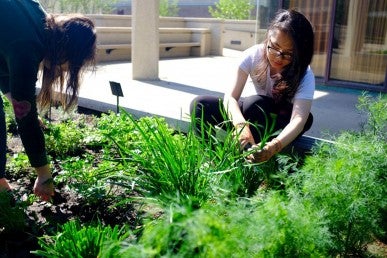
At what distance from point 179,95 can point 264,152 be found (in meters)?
4.29

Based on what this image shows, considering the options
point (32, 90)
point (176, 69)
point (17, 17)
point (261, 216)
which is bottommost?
point (176, 69)

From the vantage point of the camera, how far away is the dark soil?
6.07ft

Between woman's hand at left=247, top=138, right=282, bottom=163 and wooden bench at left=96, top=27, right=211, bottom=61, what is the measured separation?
9.48m

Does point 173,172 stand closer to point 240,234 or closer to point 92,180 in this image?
point 92,180

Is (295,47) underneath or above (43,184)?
above

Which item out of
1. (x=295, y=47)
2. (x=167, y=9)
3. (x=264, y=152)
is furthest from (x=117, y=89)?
(x=167, y=9)

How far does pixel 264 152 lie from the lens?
1989 mm

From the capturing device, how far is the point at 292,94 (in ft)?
8.18

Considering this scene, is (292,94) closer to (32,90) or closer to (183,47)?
(32,90)

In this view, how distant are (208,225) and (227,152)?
985 millimetres

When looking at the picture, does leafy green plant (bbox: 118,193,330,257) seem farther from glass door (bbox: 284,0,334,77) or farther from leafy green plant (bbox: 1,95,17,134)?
glass door (bbox: 284,0,334,77)

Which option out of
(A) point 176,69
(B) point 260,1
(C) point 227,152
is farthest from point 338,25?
(C) point 227,152

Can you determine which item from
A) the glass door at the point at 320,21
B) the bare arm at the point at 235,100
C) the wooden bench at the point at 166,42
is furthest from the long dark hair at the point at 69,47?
the wooden bench at the point at 166,42

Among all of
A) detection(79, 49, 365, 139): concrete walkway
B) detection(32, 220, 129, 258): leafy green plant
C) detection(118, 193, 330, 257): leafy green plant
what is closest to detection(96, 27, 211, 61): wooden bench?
detection(79, 49, 365, 139): concrete walkway
